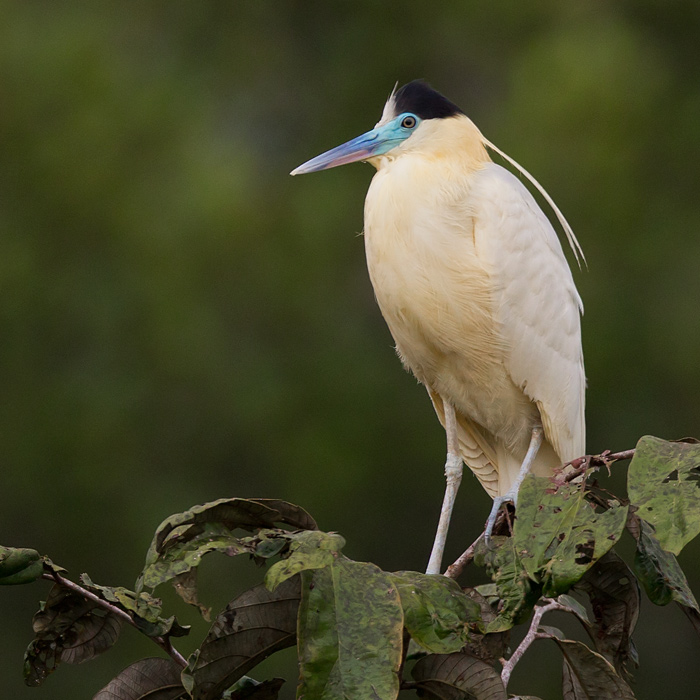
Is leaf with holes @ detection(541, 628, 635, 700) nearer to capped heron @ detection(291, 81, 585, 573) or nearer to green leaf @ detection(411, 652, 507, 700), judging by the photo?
green leaf @ detection(411, 652, 507, 700)

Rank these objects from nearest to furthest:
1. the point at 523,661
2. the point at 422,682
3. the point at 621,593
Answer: the point at 422,682
the point at 621,593
the point at 523,661

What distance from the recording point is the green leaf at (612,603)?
1.52m

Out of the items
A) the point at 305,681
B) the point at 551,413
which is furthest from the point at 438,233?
the point at 305,681

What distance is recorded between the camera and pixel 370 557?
562 centimetres

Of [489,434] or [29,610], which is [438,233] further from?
[29,610]

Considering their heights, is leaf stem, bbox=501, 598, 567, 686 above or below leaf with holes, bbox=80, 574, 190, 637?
below

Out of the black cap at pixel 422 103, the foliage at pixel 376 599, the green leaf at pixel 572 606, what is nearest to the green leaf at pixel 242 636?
the foliage at pixel 376 599

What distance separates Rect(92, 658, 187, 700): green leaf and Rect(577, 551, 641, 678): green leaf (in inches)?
22.1

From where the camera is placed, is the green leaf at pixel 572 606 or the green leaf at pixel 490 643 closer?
the green leaf at pixel 490 643

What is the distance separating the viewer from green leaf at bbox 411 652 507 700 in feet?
4.22

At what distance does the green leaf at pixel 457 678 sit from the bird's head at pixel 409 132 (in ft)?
4.19

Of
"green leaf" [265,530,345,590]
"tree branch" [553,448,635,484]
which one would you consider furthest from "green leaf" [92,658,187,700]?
"tree branch" [553,448,635,484]

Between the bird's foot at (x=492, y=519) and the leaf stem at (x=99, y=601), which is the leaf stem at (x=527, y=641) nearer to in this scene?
the bird's foot at (x=492, y=519)

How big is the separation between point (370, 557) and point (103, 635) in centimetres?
431
